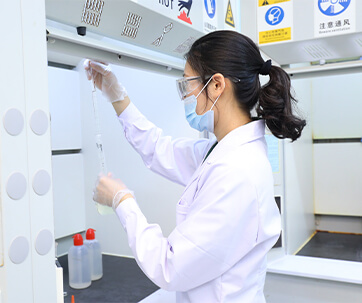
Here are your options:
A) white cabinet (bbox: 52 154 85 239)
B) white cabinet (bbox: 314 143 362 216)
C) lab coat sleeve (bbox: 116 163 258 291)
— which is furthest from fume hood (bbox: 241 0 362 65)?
white cabinet (bbox: 314 143 362 216)

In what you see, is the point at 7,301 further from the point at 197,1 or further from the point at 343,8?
the point at 343,8

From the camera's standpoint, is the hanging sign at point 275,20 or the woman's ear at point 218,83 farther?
the hanging sign at point 275,20

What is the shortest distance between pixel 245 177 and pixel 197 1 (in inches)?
31.1

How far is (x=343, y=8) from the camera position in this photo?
1472 millimetres

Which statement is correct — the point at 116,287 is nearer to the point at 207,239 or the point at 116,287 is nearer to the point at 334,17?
the point at 207,239

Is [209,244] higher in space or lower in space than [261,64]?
lower

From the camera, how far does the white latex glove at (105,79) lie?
4.04 ft

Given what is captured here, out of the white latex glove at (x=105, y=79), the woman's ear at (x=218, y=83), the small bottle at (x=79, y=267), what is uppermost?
the white latex glove at (x=105, y=79)

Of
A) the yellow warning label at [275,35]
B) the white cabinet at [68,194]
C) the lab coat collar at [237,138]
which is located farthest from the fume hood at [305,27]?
the white cabinet at [68,194]

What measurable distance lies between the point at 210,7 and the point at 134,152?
1112 mm

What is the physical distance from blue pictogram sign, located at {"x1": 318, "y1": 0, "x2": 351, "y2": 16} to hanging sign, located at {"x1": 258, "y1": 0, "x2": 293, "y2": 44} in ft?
0.45

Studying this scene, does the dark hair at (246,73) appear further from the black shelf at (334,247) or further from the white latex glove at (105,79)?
the black shelf at (334,247)

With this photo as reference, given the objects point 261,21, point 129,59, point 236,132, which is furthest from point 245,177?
point 261,21

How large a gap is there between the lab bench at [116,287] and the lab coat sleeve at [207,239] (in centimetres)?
Result: 103
